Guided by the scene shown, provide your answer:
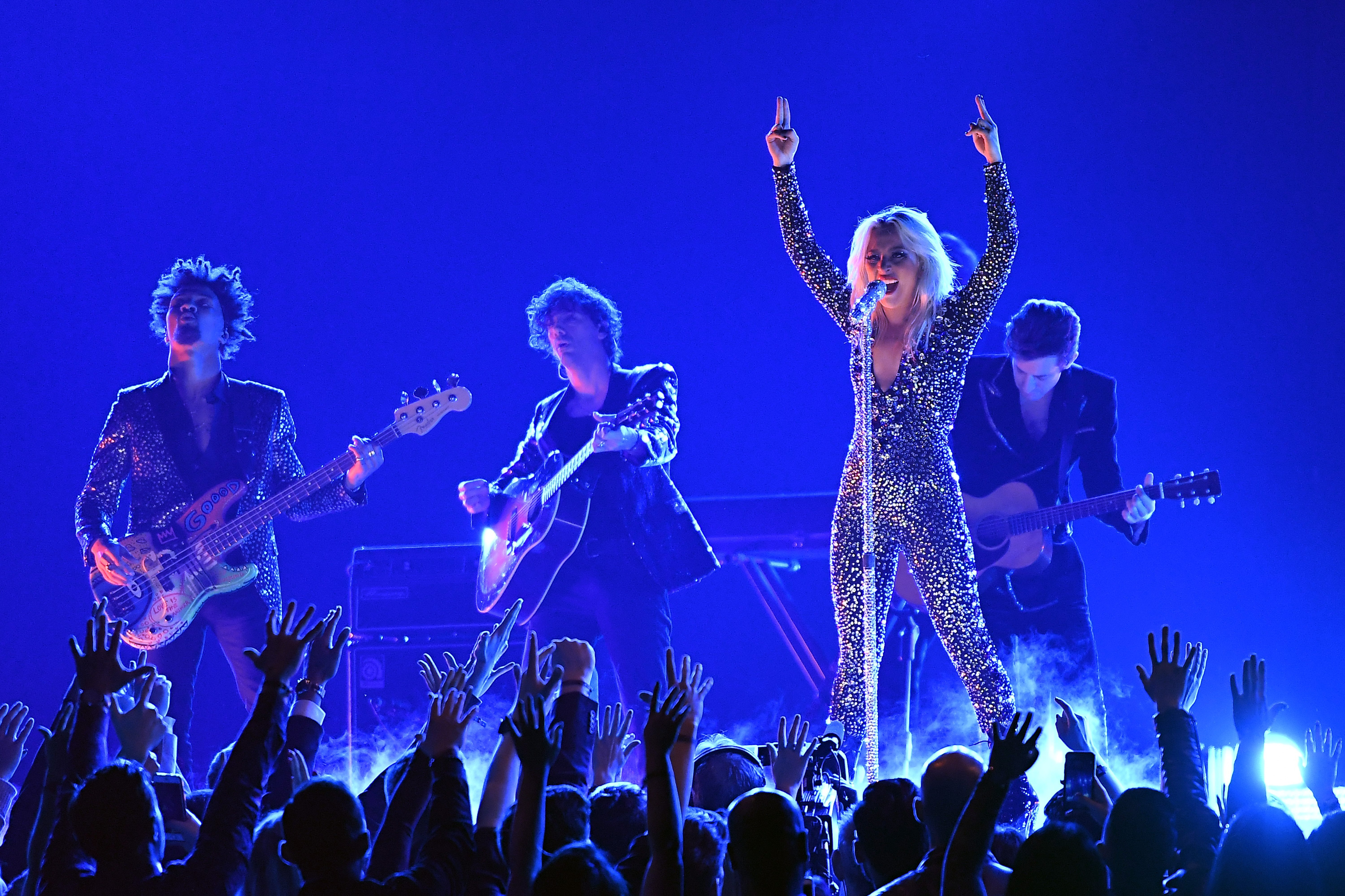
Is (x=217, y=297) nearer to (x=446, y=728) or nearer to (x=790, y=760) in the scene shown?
(x=446, y=728)

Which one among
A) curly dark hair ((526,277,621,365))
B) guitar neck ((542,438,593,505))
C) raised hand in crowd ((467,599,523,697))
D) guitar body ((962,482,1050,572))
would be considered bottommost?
raised hand in crowd ((467,599,523,697))

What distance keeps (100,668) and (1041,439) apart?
4.44 metres

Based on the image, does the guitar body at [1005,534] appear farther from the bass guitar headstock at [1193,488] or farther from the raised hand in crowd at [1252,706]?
the raised hand in crowd at [1252,706]

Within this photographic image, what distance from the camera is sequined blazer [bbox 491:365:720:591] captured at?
534cm

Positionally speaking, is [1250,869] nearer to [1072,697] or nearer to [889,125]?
[1072,697]

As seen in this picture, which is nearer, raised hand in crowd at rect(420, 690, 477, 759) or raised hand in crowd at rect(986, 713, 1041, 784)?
raised hand in crowd at rect(986, 713, 1041, 784)

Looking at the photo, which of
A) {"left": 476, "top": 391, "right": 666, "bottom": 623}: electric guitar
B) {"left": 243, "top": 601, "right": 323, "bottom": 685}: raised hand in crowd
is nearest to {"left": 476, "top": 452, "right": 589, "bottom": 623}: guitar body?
{"left": 476, "top": 391, "right": 666, "bottom": 623}: electric guitar

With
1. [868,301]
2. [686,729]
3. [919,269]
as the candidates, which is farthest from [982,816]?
[919,269]

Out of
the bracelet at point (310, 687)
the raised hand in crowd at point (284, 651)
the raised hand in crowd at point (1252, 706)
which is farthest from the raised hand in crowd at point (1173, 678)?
the bracelet at point (310, 687)

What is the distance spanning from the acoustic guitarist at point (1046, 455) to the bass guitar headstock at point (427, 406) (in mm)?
2526

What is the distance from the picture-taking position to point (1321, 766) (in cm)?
246

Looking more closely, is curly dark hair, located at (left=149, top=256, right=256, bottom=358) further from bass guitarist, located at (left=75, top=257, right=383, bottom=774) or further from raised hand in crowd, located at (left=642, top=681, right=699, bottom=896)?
raised hand in crowd, located at (left=642, top=681, right=699, bottom=896)

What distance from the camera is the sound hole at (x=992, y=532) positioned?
539 centimetres

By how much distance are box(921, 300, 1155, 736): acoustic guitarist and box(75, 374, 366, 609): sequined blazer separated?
3109 millimetres
